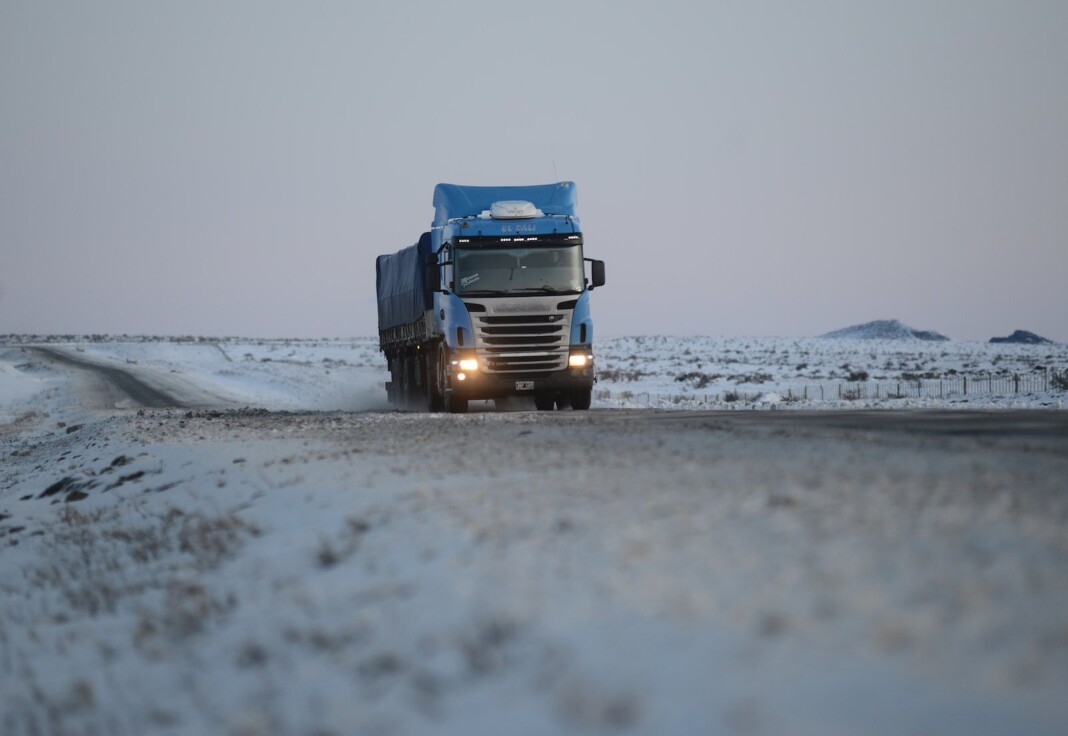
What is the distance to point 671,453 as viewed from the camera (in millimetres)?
7648

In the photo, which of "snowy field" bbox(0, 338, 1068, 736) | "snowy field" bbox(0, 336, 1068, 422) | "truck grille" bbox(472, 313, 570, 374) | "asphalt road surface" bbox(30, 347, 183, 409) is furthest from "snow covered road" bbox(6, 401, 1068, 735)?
"asphalt road surface" bbox(30, 347, 183, 409)

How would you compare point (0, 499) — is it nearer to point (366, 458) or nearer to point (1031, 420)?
point (366, 458)

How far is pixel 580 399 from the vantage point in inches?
823

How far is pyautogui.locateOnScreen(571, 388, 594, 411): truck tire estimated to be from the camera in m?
20.8

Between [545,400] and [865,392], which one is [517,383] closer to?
[545,400]

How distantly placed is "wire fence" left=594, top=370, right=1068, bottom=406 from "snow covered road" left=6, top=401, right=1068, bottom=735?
20316 mm

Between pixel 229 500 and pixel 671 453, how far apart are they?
3165mm

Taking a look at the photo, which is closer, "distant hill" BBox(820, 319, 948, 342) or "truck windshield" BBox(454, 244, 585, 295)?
"truck windshield" BBox(454, 244, 585, 295)

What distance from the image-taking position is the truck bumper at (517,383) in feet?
65.2

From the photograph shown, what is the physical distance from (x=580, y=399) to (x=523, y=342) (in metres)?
1.82

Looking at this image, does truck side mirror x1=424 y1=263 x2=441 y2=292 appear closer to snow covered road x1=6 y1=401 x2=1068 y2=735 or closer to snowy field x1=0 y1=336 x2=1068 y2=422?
snowy field x1=0 y1=336 x2=1068 y2=422

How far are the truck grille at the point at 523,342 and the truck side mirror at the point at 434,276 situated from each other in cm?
124

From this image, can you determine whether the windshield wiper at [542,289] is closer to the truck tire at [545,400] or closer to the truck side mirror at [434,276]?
the truck side mirror at [434,276]

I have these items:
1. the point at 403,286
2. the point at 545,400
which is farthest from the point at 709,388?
the point at 545,400
